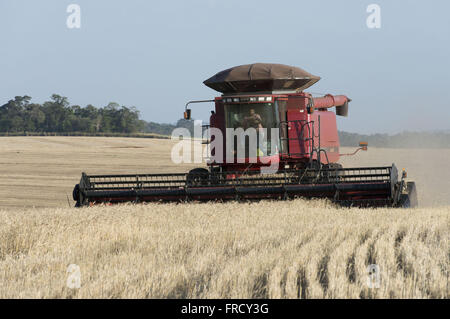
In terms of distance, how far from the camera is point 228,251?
5.31m

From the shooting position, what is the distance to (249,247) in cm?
546

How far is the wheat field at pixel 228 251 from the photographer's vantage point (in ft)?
12.7

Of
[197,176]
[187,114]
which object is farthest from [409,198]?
[187,114]

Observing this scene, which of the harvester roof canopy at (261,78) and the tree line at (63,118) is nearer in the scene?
the harvester roof canopy at (261,78)

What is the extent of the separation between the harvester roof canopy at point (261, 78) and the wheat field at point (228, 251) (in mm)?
2428

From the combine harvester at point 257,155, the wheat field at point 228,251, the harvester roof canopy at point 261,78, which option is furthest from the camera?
the harvester roof canopy at point 261,78

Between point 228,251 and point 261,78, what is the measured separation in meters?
5.55

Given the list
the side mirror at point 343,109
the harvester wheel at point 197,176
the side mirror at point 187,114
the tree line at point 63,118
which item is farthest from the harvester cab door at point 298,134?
the tree line at point 63,118

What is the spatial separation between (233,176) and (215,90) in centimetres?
167

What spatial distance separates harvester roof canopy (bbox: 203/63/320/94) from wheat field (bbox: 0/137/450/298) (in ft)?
7.97

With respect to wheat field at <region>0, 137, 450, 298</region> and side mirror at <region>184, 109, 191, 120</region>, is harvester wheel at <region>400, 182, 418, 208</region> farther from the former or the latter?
side mirror at <region>184, 109, 191, 120</region>

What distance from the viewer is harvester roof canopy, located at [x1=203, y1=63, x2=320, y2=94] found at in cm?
1038

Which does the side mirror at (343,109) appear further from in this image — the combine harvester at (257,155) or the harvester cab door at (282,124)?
the harvester cab door at (282,124)
